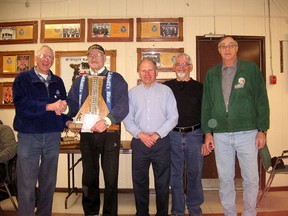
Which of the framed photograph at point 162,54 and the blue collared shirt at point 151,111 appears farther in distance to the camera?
the framed photograph at point 162,54

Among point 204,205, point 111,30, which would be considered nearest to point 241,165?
point 204,205

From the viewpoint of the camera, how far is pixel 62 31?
3.95 m

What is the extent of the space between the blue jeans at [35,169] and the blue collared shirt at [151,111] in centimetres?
80

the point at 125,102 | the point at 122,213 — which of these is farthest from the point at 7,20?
the point at 122,213

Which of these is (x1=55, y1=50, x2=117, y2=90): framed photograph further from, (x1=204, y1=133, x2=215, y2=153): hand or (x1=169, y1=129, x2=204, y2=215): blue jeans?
(x1=204, y1=133, x2=215, y2=153): hand

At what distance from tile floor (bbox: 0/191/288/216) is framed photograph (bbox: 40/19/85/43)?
2533 mm

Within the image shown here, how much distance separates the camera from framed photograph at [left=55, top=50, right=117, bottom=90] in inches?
155

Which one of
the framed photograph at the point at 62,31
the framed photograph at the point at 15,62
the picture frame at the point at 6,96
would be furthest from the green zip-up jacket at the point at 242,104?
the picture frame at the point at 6,96

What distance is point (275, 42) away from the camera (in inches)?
157

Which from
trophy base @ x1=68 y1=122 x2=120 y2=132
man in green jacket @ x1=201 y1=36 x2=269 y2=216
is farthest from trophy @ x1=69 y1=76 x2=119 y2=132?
man in green jacket @ x1=201 y1=36 x2=269 y2=216

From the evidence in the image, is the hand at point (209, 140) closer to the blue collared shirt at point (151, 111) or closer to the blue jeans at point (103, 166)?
the blue collared shirt at point (151, 111)

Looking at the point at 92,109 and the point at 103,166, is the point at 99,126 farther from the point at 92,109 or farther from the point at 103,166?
the point at 103,166

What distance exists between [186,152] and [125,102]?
855mm

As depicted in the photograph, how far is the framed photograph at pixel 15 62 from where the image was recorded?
4.00 meters
